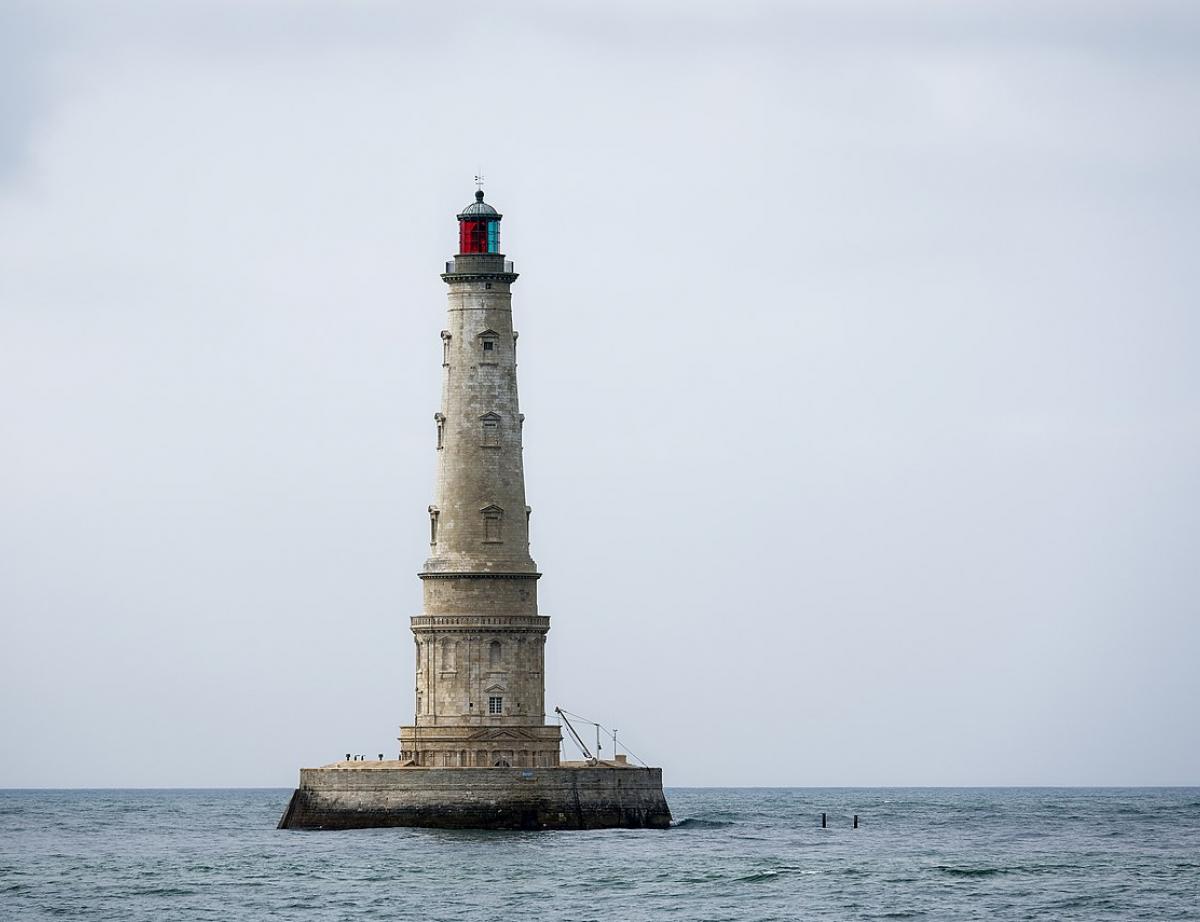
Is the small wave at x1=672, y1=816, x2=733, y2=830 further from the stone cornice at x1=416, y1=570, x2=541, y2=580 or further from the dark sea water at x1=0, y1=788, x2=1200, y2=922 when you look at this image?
the stone cornice at x1=416, y1=570, x2=541, y2=580

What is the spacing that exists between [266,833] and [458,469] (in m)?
23.8

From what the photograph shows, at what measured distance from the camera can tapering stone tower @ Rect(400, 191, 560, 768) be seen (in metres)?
92.1

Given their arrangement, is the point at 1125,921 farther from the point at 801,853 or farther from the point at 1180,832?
the point at 1180,832

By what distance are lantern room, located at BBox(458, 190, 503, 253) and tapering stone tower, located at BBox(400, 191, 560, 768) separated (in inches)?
2.1

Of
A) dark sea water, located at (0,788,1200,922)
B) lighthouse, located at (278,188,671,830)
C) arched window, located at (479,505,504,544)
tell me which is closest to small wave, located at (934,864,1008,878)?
dark sea water, located at (0,788,1200,922)

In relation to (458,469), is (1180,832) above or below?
below

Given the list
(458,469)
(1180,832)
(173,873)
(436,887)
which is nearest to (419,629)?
(458,469)

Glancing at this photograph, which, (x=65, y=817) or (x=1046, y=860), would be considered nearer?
(x=1046, y=860)

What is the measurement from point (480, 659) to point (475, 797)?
5658mm

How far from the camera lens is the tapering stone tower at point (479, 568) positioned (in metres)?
92.1

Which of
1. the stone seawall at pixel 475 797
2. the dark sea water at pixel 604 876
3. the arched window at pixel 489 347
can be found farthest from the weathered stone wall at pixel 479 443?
the dark sea water at pixel 604 876

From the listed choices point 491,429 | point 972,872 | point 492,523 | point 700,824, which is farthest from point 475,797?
point 700,824

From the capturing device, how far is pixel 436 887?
2953 inches

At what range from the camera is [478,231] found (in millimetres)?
94938
